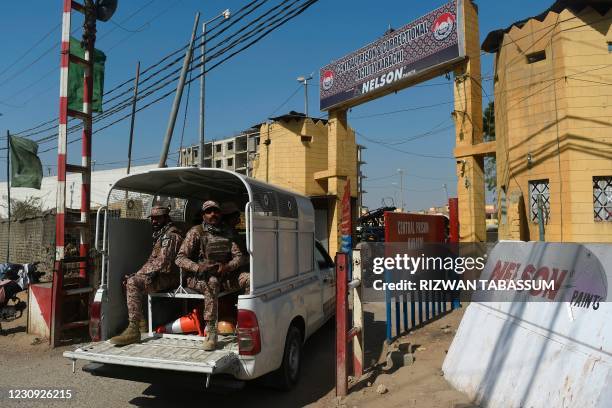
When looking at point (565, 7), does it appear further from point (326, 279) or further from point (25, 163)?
point (25, 163)

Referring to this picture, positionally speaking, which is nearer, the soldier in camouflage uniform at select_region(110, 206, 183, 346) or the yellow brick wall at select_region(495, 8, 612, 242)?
the soldier in camouflage uniform at select_region(110, 206, 183, 346)

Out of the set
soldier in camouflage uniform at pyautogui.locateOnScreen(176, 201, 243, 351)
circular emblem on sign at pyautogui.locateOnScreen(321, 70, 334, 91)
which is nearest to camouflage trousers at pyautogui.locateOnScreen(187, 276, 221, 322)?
soldier in camouflage uniform at pyautogui.locateOnScreen(176, 201, 243, 351)

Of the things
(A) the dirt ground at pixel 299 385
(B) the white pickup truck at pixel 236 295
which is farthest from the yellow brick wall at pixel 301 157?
(B) the white pickup truck at pixel 236 295

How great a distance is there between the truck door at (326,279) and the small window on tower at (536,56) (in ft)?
26.3

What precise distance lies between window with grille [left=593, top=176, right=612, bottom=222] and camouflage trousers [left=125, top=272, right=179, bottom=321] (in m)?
9.51

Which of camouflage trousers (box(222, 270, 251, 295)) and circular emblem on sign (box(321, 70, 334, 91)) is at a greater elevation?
circular emblem on sign (box(321, 70, 334, 91))

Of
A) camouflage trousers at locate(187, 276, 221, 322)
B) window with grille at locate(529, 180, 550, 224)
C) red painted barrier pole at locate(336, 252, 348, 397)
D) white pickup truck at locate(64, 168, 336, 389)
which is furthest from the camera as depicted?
window with grille at locate(529, 180, 550, 224)

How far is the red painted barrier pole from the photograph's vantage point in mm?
4449

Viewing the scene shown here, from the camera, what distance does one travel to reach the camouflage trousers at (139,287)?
463cm

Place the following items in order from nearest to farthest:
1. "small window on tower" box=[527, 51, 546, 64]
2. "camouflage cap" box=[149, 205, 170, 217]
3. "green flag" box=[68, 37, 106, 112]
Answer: "camouflage cap" box=[149, 205, 170, 217], "green flag" box=[68, 37, 106, 112], "small window on tower" box=[527, 51, 546, 64]

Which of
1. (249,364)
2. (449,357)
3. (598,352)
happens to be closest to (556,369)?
(598,352)

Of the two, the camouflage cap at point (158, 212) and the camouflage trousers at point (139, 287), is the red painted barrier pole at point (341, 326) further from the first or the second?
the camouflage cap at point (158, 212)

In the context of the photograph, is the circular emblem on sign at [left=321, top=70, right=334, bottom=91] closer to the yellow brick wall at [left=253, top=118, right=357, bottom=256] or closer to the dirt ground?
the yellow brick wall at [left=253, top=118, right=357, bottom=256]

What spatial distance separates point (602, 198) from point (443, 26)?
5782mm
